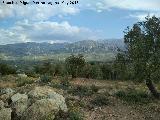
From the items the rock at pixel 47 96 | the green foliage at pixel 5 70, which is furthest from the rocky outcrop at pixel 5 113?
the green foliage at pixel 5 70

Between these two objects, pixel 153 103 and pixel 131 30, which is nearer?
pixel 153 103

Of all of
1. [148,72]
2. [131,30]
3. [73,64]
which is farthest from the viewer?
[73,64]

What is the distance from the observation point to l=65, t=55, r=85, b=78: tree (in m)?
63.6

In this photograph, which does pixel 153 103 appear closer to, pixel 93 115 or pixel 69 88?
pixel 93 115

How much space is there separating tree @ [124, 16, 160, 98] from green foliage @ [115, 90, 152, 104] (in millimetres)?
1199

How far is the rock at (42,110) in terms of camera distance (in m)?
28.8

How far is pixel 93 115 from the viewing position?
30.3 meters

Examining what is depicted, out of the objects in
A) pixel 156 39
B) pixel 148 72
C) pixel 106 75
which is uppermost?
pixel 156 39

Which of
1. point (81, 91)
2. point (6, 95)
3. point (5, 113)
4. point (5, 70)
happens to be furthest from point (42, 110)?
point (5, 70)

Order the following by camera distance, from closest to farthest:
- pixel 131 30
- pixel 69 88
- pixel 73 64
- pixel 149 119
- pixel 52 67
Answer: pixel 149 119, pixel 131 30, pixel 69 88, pixel 73 64, pixel 52 67

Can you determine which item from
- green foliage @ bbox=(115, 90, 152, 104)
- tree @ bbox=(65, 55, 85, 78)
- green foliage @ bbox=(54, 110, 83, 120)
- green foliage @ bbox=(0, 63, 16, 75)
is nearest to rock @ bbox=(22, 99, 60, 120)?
green foliage @ bbox=(54, 110, 83, 120)

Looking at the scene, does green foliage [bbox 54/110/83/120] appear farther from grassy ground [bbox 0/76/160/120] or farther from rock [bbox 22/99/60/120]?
rock [bbox 22/99/60/120]

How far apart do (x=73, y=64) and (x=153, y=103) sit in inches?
1245

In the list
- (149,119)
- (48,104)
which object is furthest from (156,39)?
(48,104)
